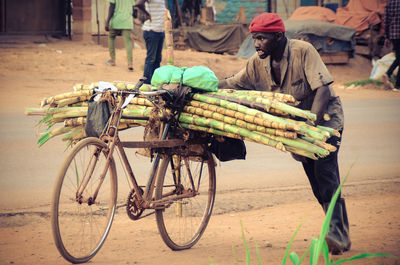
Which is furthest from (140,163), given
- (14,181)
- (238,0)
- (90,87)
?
(238,0)

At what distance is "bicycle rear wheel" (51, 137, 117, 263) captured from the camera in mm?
3656

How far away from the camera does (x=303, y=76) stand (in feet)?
14.1

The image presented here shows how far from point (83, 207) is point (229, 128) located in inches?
90.0

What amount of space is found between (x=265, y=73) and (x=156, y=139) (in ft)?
3.02

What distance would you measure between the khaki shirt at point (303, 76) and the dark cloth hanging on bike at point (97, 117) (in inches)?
46.9

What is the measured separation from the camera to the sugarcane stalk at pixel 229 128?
394 centimetres

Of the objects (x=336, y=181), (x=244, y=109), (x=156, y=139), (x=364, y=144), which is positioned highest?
(x=244, y=109)

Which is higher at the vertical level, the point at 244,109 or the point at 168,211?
the point at 244,109

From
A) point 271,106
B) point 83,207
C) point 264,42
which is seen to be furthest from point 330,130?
point 83,207

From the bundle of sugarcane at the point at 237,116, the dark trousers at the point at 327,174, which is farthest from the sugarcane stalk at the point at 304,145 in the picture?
the dark trousers at the point at 327,174

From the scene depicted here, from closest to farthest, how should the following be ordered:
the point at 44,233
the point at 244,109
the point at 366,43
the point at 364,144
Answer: the point at 244,109
the point at 44,233
the point at 364,144
the point at 366,43

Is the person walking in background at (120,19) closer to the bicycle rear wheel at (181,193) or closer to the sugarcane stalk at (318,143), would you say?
the bicycle rear wheel at (181,193)

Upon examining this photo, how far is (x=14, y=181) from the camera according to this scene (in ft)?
21.0

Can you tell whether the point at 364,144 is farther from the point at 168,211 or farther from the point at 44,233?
the point at 44,233
